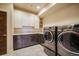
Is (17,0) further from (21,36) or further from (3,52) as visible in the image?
(3,52)

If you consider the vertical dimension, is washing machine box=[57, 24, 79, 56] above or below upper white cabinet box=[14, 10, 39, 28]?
below

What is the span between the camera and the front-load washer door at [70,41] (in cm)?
125

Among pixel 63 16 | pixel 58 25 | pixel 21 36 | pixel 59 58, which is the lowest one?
pixel 59 58

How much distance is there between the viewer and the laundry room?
4.76 ft

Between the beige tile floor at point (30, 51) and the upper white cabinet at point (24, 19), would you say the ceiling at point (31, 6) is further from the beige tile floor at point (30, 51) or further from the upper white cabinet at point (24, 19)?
the beige tile floor at point (30, 51)

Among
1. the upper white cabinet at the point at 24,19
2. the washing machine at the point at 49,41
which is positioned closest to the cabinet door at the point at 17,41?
the upper white cabinet at the point at 24,19

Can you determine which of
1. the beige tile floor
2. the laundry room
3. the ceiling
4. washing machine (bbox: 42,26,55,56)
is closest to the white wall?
the laundry room

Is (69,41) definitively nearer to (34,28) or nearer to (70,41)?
(70,41)

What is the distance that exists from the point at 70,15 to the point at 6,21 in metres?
1.13

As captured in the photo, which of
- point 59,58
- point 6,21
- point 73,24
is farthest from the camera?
point 6,21

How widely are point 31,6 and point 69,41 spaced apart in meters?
0.85

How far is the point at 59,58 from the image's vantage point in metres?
1.38

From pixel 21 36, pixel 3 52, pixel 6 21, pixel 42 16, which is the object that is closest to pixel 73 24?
pixel 42 16

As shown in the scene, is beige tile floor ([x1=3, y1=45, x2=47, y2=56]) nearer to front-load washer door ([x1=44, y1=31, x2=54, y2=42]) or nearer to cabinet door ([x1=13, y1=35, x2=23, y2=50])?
cabinet door ([x1=13, y1=35, x2=23, y2=50])
